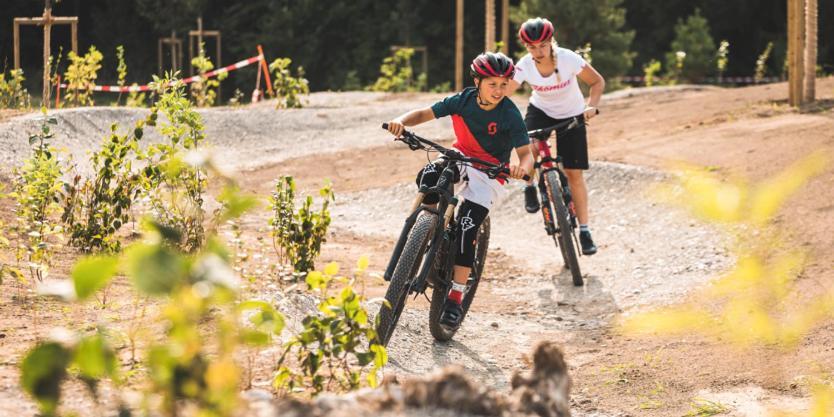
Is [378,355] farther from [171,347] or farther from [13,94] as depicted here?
[13,94]

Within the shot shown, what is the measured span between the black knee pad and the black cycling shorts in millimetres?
2487

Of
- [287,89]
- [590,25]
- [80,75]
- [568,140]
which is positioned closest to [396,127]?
[568,140]

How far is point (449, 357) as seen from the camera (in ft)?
20.5

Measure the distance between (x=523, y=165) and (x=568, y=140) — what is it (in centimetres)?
266

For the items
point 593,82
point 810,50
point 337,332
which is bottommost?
point 337,332

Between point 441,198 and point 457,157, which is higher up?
point 457,157

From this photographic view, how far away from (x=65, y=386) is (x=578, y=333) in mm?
3690

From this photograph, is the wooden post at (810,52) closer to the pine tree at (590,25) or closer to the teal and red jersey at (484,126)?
the teal and red jersey at (484,126)

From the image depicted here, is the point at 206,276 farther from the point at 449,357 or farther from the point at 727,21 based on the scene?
the point at 727,21

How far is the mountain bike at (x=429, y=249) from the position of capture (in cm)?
559

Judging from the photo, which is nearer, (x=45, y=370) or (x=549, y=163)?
(x=45, y=370)

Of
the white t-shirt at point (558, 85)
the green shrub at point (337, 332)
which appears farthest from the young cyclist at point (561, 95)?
the green shrub at point (337, 332)

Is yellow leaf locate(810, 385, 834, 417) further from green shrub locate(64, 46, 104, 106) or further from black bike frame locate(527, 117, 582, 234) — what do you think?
green shrub locate(64, 46, 104, 106)

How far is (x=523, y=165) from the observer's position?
19.8 ft
